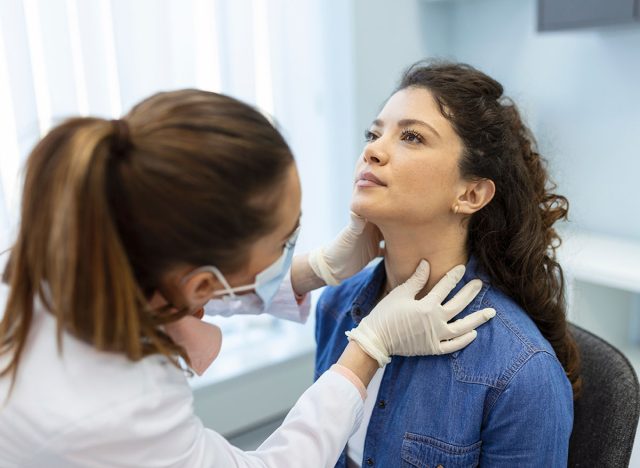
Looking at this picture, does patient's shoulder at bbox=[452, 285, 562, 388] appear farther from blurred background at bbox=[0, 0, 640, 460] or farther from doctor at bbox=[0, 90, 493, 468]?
blurred background at bbox=[0, 0, 640, 460]

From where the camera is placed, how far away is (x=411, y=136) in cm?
119

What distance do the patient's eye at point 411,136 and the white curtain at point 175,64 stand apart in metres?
0.31

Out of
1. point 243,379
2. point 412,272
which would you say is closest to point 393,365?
point 412,272

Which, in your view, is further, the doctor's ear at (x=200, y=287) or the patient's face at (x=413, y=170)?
the patient's face at (x=413, y=170)

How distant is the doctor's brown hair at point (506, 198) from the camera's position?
119cm

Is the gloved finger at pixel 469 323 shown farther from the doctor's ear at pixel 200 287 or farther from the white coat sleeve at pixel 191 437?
the doctor's ear at pixel 200 287

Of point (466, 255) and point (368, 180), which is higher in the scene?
point (368, 180)

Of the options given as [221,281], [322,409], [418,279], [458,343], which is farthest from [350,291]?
[221,281]

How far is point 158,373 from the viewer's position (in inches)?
31.7

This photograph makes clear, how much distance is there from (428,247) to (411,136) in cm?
23

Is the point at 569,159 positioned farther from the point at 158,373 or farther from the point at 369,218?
the point at 158,373

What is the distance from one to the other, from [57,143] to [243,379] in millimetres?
1529

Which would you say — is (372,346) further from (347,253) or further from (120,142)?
(120,142)

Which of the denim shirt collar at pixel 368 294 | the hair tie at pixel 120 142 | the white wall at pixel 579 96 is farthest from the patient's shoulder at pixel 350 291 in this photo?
the white wall at pixel 579 96
